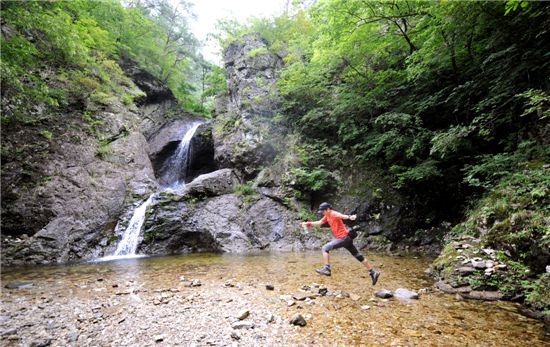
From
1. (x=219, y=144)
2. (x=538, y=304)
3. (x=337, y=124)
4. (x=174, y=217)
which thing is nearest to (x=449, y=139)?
(x=538, y=304)

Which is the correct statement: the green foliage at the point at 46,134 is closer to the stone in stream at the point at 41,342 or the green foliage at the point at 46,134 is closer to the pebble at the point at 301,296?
the stone in stream at the point at 41,342

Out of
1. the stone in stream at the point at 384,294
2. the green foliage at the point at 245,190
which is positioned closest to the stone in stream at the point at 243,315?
the stone in stream at the point at 384,294

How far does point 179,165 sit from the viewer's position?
18.7 metres

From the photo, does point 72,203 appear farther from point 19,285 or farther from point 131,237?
point 19,285

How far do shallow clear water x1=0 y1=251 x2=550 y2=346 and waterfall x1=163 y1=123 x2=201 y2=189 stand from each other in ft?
38.0

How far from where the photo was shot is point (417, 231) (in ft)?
32.4

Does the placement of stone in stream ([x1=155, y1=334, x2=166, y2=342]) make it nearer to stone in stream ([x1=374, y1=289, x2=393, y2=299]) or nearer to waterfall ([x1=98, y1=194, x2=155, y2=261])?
stone in stream ([x1=374, y1=289, x2=393, y2=299])

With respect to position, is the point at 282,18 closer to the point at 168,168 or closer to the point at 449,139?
the point at 168,168

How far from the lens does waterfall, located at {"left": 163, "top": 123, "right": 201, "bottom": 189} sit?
18156mm

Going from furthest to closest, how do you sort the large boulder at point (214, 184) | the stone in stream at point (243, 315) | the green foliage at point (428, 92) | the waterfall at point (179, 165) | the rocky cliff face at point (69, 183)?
the waterfall at point (179, 165)
the large boulder at point (214, 184)
the rocky cliff face at point (69, 183)
the green foliage at point (428, 92)
the stone in stream at point (243, 315)

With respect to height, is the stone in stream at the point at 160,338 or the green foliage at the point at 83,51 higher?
the green foliage at the point at 83,51

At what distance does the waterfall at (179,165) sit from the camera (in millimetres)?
18156

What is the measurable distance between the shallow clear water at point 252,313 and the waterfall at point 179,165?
11.6 meters

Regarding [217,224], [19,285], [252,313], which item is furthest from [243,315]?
[217,224]
